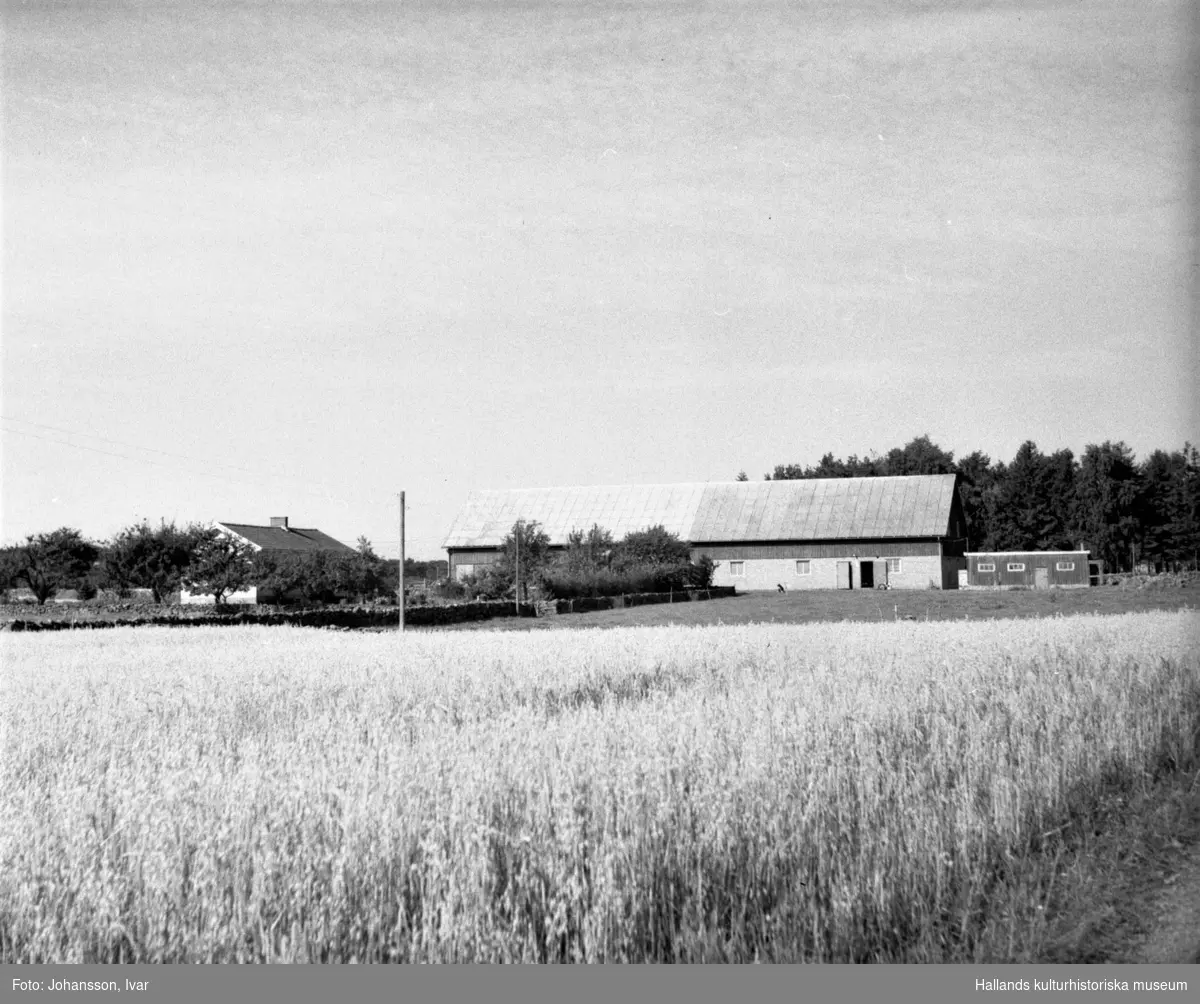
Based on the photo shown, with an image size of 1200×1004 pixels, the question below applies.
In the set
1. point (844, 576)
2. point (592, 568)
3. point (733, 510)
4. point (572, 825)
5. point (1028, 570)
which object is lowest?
point (572, 825)

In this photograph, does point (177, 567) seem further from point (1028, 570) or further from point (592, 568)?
point (1028, 570)

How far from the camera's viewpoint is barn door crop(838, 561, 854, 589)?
228 ft

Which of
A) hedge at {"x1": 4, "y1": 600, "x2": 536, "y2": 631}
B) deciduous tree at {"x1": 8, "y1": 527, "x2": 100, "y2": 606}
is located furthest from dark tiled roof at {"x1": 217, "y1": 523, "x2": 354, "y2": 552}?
hedge at {"x1": 4, "y1": 600, "x2": 536, "y2": 631}

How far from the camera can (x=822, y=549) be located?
7044 cm

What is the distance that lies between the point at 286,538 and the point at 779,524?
46373 millimetres

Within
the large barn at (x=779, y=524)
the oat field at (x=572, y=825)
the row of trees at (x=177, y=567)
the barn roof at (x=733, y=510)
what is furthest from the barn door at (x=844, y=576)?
the oat field at (x=572, y=825)

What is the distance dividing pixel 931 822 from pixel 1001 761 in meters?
1.58

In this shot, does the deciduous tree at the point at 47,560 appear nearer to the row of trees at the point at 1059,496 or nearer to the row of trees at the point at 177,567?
the row of trees at the point at 177,567

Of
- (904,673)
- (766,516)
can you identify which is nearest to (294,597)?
(766,516)

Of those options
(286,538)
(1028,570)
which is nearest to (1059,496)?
(1028,570)

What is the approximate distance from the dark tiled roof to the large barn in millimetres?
17642

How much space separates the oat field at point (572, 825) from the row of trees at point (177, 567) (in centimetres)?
4838

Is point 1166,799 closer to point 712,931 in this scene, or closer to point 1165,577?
point 712,931

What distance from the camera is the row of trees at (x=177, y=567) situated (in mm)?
56969
